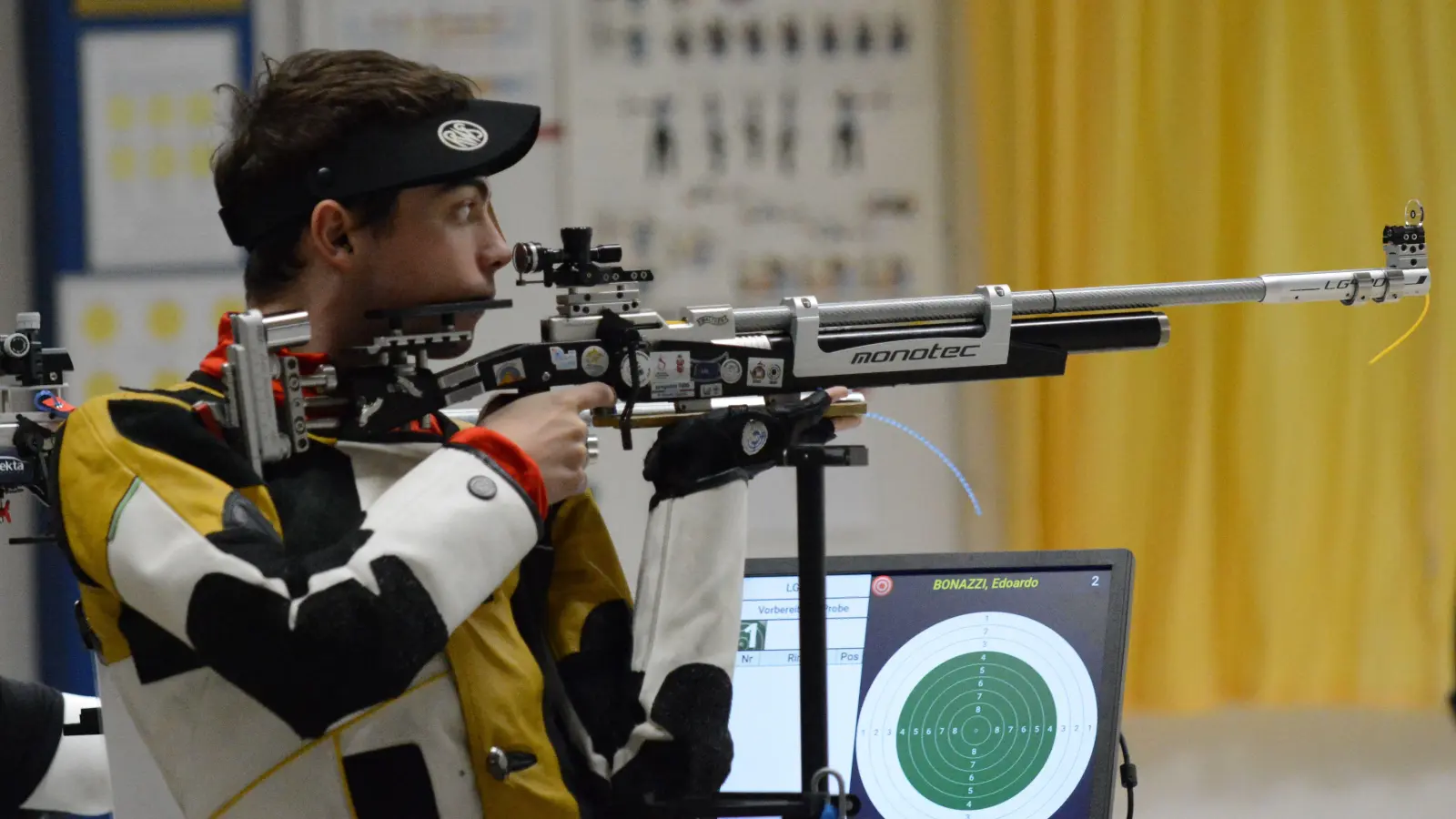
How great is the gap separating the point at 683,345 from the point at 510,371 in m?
0.17

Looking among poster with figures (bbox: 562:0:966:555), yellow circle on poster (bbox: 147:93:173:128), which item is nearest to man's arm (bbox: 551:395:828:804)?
poster with figures (bbox: 562:0:966:555)

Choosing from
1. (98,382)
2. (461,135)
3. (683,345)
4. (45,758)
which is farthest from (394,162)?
(98,382)

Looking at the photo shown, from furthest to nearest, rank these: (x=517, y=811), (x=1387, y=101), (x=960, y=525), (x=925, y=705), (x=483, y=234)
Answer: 1. (x=960, y=525)
2. (x=1387, y=101)
3. (x=925, y=705)
4. (x=483, y=234)
5. (x=517, y=811)

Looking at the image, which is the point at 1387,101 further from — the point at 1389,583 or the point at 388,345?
the point at 388,345

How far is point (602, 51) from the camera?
255cm

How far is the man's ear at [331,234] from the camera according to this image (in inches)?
41.1

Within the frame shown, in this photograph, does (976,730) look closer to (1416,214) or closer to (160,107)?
(1416,214)

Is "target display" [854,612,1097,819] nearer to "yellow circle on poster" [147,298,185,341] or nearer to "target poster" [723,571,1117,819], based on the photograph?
"target poster" [723,571,1117,819]

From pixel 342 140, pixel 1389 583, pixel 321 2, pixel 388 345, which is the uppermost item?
pixel 321 2

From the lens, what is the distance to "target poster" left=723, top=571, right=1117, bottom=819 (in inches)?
53.0

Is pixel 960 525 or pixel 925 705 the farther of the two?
pixel 960 525

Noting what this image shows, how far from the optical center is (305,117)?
106 cm

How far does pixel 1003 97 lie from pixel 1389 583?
1113mm

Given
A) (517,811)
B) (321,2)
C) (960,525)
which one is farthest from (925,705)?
(321,2)
